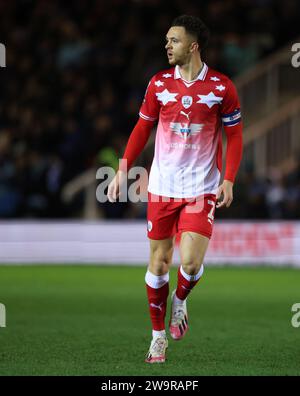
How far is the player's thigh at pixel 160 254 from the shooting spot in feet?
23.7

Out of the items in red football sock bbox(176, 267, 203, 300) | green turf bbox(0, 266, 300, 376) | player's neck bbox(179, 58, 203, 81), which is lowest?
green turf bbox(0, 266, 300, 376)

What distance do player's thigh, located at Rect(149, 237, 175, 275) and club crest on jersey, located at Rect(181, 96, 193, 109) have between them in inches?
37.8

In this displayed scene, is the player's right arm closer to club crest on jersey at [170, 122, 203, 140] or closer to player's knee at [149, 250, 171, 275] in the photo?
club crest on jersey at [170, 122, 203, 140]

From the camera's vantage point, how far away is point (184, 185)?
7188mm

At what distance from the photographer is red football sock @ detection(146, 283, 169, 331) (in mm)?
7273

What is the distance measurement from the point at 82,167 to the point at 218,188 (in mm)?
10075

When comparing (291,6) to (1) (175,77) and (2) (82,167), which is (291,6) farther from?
(1) (175,77)

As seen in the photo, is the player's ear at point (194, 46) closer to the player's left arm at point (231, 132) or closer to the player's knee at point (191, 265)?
the player's left arm at point (231, 132)

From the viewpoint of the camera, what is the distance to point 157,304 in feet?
24.1
